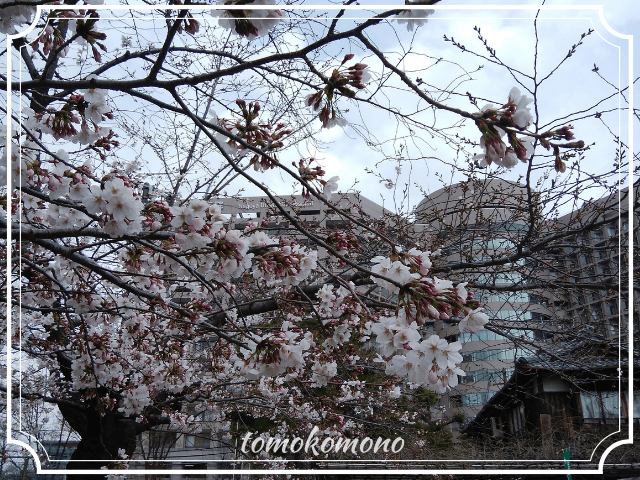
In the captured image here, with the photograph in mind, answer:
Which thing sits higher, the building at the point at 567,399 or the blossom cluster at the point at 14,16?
the blossom cluster at the point at 14,16

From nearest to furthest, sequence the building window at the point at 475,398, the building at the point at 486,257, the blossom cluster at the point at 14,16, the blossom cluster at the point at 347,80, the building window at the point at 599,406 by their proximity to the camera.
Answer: the blossom cluster at the point at 347,80
the blossom cluster at the point at 14,16
the building window at the point at 599,406
the building at the point at 486,257
the building window at the point at 475,398

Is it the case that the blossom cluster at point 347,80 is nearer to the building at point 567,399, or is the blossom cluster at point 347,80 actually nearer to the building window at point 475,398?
the building at point 567,399

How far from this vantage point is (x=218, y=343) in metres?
2.37

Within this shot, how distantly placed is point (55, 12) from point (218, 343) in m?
1.63

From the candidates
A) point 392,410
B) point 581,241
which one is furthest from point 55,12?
point 392,410

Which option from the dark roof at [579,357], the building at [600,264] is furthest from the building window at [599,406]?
the building at [600,264]

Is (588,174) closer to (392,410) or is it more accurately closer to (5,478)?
(392,410)

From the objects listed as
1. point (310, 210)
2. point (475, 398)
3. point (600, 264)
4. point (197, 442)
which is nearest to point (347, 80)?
point (310, 210)

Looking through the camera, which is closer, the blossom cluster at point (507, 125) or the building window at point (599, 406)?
the blossom cluster at point (507, 125)

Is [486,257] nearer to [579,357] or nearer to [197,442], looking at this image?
[579,357]

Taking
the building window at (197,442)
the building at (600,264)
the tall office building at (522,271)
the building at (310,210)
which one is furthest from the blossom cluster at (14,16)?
the building window at (197,442)

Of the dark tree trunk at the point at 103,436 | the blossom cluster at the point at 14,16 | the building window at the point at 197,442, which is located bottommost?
the building window at the point at 197,442

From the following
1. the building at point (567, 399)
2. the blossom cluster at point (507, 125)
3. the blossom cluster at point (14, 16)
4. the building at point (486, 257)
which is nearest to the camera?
the blossom cluster at point (507, 125)

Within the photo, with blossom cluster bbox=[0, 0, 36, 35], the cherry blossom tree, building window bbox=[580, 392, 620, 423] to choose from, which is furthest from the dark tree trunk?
building window bbox=[580, 392, 620, 423]
